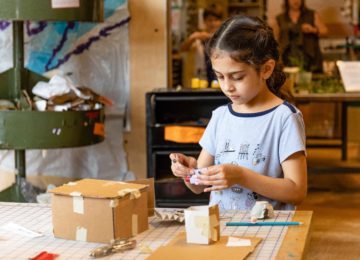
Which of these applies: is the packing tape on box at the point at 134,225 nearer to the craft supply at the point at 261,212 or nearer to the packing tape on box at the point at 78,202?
the packing tape on box at the point at 78,202

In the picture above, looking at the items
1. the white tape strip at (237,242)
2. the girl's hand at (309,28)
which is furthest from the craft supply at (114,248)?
the girl's hand at (309,28)

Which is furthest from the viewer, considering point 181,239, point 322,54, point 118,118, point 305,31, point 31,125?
point 322,54

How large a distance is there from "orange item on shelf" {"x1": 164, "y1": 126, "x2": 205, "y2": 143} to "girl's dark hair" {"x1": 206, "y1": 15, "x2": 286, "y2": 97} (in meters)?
2.09

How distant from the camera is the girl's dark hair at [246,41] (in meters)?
2.14

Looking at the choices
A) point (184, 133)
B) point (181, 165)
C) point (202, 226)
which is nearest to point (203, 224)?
point (202, 226)

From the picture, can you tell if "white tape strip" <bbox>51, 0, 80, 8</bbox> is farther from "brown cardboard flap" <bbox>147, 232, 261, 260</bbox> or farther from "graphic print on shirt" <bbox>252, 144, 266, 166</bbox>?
"brown cardboard flap" <bbox>147, 232, 261, 260</bbox>

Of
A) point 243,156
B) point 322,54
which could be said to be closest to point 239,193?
point 243,156

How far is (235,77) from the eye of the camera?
2.11 m

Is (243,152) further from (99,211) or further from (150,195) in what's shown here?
(99,211)

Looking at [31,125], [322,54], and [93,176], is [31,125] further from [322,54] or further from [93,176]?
[322,54]

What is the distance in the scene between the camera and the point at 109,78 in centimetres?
466

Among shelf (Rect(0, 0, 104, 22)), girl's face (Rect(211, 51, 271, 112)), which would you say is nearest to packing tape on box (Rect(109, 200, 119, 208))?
girl's face (Rect(211, 51, 271, 112))

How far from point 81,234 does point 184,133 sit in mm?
2661

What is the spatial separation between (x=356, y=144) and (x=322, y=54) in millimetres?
1175
